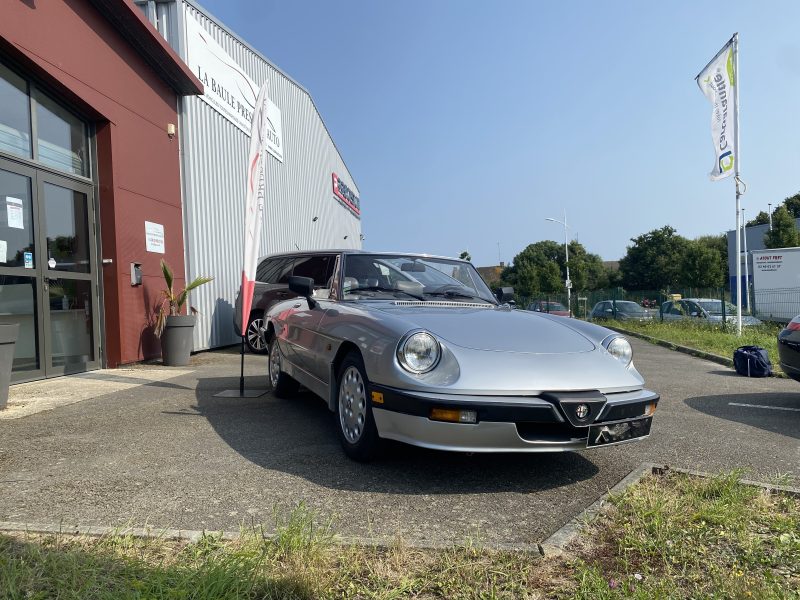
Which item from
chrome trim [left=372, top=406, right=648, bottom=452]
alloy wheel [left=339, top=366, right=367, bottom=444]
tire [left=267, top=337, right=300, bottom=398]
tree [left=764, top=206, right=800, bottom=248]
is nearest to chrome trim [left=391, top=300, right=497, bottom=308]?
alloy wheel [left=339, top=366, right=367, bottom=444]

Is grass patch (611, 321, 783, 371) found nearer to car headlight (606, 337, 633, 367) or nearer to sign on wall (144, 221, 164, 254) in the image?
car headlight (606, 337, 633, 367)

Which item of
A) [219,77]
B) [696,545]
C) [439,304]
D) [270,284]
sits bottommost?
Result: [696,545]

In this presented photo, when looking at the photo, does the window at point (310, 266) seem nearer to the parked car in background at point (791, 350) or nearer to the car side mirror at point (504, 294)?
the car side mirror at point (504, 294)

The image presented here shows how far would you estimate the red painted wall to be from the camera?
6.93 metres

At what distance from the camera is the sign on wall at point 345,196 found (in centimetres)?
2460

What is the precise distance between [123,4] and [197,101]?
3.22 meters

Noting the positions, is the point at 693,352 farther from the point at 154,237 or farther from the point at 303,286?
the point at 154,237

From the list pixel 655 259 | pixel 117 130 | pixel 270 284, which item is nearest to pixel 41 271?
pixel 117 130

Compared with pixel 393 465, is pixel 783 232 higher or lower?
higher

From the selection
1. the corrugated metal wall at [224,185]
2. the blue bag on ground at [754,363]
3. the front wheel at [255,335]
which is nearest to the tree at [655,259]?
the corrugated metal wall at [224,185]

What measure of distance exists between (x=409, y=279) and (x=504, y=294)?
3.37ft

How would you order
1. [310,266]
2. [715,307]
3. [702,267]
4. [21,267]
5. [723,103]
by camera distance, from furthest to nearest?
[702,267] < [715,307] < [723,103] < [310,266] < [21,267]

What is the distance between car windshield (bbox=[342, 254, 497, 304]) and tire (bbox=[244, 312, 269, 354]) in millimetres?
5951

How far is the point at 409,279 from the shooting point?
4.81 m
